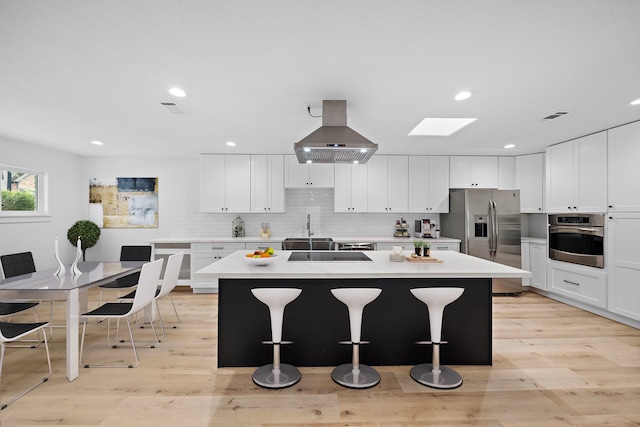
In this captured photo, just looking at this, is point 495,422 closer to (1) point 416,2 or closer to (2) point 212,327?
(1) point 416,2

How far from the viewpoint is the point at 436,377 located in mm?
2521

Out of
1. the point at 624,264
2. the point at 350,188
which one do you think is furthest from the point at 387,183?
the point at 624,264

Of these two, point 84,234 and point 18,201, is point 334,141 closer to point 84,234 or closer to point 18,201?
point 84,234

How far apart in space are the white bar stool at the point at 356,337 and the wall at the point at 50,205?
194 inches

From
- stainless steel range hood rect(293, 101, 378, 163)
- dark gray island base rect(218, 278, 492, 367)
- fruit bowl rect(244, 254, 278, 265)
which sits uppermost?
stainless steel range hood rect(293, 101, 378, 163)

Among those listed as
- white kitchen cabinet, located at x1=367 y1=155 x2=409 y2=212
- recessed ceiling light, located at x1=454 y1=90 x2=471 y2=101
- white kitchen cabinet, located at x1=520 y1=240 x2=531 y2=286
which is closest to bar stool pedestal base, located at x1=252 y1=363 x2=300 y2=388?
recessed ceiling light, located at x1=454 y1=90 x2=471 y2=101

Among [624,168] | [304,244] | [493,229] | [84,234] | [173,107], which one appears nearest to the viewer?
[173,107]

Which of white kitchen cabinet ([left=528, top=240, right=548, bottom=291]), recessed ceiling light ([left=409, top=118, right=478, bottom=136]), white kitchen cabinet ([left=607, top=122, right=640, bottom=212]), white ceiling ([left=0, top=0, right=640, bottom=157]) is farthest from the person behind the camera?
white kitchen cabinet ([left=528, top=240, right=548, bottom=291])

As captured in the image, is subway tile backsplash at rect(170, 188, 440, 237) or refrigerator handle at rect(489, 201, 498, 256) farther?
subway tile backsplash at rect(170, 188, 440, 237)

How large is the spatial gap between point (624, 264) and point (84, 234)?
25.0ft

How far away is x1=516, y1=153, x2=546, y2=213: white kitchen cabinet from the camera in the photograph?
538 centimetres

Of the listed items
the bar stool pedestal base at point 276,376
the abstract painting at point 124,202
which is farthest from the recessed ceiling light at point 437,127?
the abstract painting at point 124,202

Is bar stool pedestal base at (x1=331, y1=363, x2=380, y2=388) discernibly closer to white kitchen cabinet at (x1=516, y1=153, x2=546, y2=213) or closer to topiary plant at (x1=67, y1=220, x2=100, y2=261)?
white kitchen cabinet at (x1=516, y1=153, x2=546, y2=213)

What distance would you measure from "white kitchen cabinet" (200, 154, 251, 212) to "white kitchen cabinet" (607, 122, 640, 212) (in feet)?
16.5
